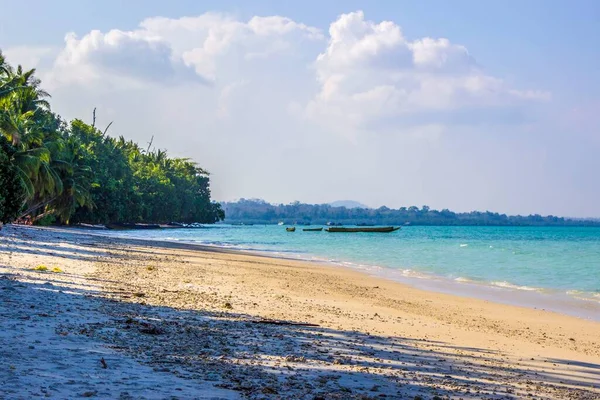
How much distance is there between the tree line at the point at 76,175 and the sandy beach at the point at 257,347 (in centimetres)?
2742

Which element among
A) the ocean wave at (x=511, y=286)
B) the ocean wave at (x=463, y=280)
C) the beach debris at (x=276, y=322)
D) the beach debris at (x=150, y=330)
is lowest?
the ocean wave at (x=463, y=280)

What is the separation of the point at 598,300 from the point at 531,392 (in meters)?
17.8

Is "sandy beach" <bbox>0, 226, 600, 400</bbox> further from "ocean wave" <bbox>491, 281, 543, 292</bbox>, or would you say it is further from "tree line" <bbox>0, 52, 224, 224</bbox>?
"tree line" <bbox>0, 52, 224, 224</bbox>

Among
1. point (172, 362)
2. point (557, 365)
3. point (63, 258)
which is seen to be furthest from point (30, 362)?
point (63, 258)

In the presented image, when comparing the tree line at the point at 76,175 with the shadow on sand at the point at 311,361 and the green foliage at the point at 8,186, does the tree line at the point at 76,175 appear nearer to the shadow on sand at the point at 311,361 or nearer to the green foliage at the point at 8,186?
the green foliage at the point at 8,186

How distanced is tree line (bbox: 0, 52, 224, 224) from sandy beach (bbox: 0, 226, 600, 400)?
27.4 m

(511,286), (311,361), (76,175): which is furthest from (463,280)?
(76,175)

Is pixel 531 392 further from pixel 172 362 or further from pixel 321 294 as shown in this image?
pixel 321 294

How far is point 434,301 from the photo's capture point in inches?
782

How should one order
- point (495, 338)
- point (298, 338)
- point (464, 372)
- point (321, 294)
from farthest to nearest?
point (321, 294)
point (495, 338)
point (298, 338)
point (464, 372)

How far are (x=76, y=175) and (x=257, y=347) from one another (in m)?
60.2

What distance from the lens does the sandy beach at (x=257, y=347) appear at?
6.52m

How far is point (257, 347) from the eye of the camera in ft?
28.7

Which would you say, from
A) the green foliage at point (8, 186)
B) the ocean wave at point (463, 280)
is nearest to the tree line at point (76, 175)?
the green foliage at point (8, 186)
